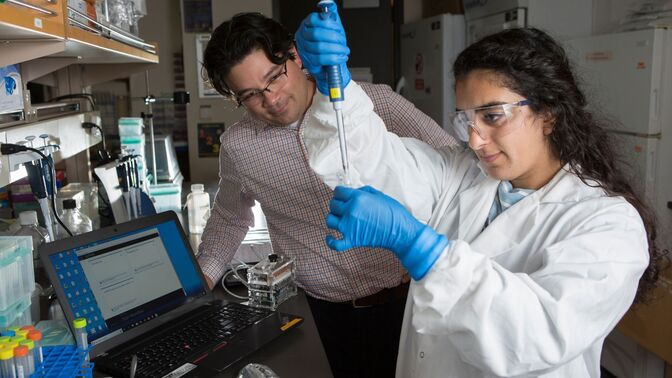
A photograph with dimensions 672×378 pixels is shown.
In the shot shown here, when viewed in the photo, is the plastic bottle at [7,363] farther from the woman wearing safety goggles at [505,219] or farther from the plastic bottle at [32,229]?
the plastic bottle at [32,229]

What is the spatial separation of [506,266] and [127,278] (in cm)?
82

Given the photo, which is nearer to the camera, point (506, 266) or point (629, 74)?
point (506, 266)

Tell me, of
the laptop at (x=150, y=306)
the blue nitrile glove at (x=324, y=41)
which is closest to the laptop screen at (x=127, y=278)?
the laptop at (x=150, y=306)

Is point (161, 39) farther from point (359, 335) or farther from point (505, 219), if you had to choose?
point (505, 219)

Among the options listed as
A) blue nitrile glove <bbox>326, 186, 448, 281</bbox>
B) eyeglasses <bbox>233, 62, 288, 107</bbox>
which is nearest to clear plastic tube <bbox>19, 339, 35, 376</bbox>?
blue nitrile glove <bbox>326, 186, 448, 281</bbox>

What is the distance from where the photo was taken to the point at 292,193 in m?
1.62

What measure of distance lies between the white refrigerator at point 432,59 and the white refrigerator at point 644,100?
1461 millimetres

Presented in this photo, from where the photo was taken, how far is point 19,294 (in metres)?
1.15

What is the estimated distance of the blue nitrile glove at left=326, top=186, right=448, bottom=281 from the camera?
3.08 feet

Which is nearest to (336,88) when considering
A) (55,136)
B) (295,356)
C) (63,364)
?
(295,356)

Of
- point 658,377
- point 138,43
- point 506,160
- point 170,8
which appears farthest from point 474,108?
point 170,8

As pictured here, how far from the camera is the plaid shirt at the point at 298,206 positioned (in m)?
1.62

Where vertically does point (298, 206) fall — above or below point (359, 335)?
above

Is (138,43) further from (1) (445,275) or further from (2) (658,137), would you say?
(2) (658,137)
